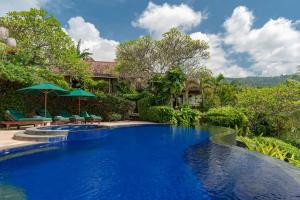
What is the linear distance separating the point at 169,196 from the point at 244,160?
14.1 feet

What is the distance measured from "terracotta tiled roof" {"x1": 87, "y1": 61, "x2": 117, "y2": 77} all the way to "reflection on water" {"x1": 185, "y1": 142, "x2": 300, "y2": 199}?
77.7 feet

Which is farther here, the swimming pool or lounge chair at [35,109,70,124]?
lounge chair at [35,109,70,124]

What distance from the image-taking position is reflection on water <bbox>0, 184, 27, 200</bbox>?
4.94 meters

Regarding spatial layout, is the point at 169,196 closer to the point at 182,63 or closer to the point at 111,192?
the point at 111,192

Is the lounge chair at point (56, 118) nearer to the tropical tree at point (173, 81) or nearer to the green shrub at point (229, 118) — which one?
the tropical tree at point (173, 81)

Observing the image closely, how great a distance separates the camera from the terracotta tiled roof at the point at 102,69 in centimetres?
3206

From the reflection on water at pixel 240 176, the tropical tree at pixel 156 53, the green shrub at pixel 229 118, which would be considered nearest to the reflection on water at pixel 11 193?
the reflection on water at pixel 240 176

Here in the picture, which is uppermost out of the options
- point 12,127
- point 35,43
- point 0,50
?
point 35,43

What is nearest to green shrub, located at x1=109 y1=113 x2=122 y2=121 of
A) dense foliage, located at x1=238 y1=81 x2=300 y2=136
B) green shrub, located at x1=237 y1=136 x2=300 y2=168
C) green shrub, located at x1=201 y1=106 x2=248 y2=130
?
green shrub, located at x1=201 y1=106 x2=248 y2=130

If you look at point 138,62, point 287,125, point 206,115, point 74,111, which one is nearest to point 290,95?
point 287,125

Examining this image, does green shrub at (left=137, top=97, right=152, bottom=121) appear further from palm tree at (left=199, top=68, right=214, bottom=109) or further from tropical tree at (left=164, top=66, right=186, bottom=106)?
palm tree at (left=199, top=68, right=214, bottom=109)

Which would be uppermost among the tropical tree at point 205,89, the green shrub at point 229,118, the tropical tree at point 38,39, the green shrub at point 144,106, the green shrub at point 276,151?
the tropical tree at point 38,39

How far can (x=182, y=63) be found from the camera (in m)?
29.5

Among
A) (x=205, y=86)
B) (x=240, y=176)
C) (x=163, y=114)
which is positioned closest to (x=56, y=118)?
(x=163, y=114)
